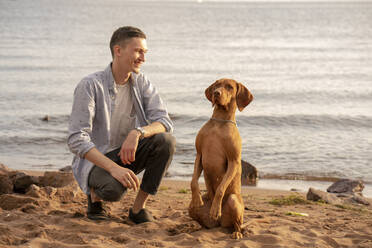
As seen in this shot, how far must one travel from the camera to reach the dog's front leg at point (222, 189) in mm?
4500

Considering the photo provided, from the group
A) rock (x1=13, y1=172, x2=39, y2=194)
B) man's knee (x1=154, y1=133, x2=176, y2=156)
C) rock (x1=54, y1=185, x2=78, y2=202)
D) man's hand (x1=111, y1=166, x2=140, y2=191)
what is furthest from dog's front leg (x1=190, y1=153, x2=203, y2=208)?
rock (x1=13, y1=172, x2=39, y2=194)

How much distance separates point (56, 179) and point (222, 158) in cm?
270

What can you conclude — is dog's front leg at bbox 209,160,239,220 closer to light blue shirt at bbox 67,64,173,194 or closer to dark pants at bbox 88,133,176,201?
dark pants at bbox 88,133,176,201

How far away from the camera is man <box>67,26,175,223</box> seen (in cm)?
470

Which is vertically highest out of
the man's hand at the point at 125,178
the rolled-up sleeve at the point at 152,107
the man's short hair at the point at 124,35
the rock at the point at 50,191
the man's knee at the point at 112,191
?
the man's short hair at the point at 124,35

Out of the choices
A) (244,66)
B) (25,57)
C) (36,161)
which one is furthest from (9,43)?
(36,161)

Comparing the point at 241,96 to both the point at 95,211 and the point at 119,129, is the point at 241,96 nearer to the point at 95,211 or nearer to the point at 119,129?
the point at 119,129

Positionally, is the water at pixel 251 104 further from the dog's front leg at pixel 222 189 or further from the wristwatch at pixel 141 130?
the dog's front leg at pixel 222 189

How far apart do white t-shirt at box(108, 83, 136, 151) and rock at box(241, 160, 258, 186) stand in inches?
142

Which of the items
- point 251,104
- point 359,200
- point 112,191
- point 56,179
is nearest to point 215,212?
point 112,191

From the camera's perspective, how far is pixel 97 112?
4949 millimetres

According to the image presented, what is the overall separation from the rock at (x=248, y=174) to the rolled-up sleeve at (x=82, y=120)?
13.1 ft

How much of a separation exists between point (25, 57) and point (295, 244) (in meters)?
27.6

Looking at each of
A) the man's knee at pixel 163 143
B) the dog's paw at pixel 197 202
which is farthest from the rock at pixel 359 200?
the man's knee at pixel 163 143
